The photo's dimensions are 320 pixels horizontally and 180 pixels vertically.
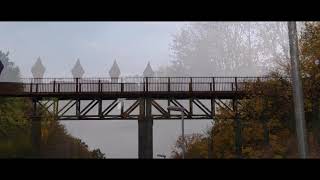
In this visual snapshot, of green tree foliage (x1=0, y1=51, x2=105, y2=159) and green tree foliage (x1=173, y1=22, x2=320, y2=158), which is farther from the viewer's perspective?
green tree foliage (x1=0, y1=51, x2=105, y2=159)

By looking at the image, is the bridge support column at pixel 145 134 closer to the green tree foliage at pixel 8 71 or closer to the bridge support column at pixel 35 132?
the bridge support column at pixel 35 132

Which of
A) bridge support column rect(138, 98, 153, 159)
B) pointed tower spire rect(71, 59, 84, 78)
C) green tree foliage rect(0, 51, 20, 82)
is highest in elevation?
pointed tower spire rect(71, 59, 84, 78)

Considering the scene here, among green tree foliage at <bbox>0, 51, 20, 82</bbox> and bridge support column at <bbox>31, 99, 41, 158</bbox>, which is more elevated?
green tree foliage at <bbox>0, 51, 20, 82</bbox>

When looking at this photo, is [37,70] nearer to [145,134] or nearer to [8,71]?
[8,71]

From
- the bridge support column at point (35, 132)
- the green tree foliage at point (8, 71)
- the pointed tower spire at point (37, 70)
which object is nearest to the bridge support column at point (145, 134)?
the bridge support column at point (35, 132)

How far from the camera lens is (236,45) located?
290ft

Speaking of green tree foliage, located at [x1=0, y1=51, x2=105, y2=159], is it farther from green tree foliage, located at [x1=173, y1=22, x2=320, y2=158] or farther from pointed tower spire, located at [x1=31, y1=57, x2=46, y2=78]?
pointed tower spire, located at [x1=31, y1=57, x2=46, y2=78]

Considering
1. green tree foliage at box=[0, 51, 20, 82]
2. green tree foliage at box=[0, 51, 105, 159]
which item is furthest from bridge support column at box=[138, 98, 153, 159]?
green tree foliage at box=[0, 51, 20, 82]

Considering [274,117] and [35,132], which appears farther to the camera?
[35,132]

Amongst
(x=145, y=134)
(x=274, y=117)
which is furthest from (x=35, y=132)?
(x=274, y=117)

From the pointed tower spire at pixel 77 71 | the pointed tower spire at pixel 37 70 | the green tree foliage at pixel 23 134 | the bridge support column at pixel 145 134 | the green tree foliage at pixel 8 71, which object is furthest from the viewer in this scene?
the pointed tower spire at pixel 77 71
